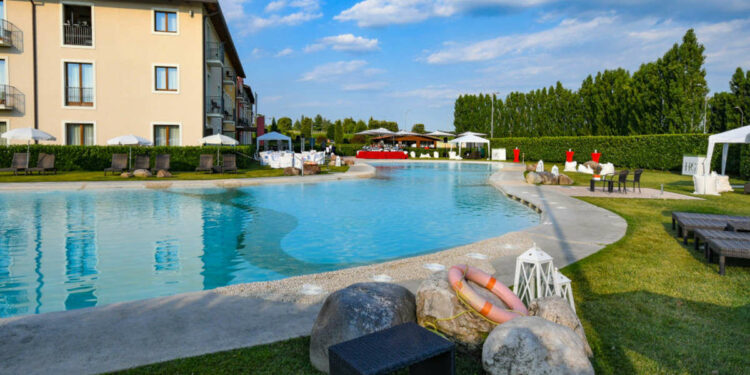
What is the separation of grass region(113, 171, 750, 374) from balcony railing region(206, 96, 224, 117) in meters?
24.5

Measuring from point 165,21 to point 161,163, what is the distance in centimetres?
903

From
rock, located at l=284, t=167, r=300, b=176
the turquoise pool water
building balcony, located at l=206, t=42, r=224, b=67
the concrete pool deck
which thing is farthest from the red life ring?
building balcony, located at l=206, t=42, r=224, b=67

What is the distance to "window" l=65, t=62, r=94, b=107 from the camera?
2389 cm

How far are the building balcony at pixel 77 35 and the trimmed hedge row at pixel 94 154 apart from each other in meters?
6.04

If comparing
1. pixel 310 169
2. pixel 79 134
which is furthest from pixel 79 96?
pixel 310 169

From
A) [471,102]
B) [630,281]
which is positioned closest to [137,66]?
[630,281]

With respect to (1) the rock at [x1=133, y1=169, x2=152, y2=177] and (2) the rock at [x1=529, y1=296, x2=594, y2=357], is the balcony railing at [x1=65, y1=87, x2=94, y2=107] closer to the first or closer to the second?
(1) the rock at [x1=133, y1=169, x2=152, y2=177]

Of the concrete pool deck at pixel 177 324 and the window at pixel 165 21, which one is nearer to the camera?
the concrete pool deck at pixel 177 324

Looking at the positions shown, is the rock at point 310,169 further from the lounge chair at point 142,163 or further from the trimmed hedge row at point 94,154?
the lounge chair at point 142,163

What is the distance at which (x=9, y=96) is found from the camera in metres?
23.0

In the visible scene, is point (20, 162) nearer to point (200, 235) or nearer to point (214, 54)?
point (214, 54)

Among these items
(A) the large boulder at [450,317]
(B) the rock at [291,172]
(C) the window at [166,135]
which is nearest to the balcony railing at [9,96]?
(C) the window at [166,135]

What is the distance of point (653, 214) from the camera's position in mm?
11062

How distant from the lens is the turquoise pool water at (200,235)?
6746 mm
